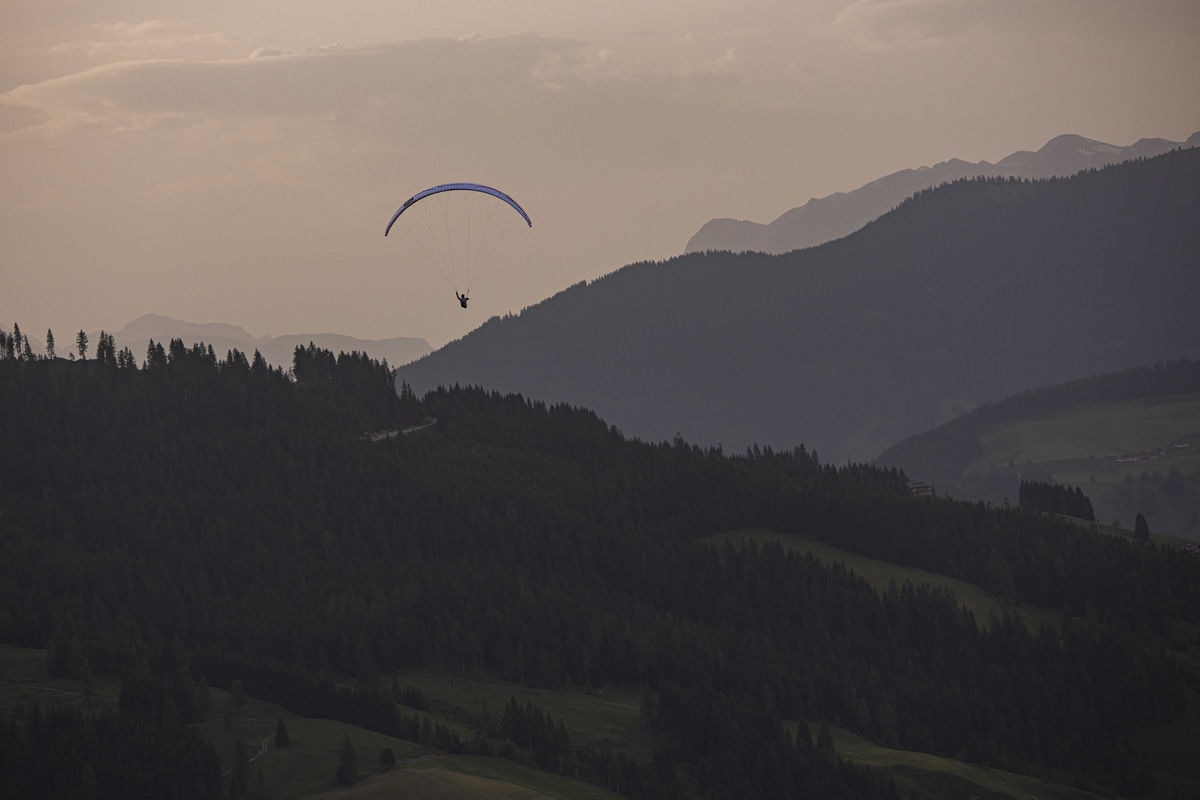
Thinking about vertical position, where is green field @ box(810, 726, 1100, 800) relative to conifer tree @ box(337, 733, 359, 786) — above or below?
below

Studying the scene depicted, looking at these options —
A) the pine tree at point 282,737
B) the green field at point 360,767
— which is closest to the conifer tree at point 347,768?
the green field at point 360,767

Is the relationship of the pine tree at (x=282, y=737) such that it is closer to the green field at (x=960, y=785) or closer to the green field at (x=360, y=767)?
the green field at (x=360, y=767)

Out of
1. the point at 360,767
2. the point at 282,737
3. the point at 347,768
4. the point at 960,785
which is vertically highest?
the point at 282,737

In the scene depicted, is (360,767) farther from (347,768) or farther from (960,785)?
(960,785)

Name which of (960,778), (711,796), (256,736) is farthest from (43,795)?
(960,778)

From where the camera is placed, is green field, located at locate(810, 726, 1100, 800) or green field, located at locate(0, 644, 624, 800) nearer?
green field, located at locate(0, 644, 624, 800)

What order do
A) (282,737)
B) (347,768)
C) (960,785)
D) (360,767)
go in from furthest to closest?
(960,785), (282,737), (360,767), (347,768)

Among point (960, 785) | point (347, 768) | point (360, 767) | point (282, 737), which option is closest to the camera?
point (347, 768)

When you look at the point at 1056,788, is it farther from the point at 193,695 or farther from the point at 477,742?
the point at 193,695

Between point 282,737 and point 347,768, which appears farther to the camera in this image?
point 282,737

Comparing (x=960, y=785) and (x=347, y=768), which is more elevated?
(x=347, y=768)

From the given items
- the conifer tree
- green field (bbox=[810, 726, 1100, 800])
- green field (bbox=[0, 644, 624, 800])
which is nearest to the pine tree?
green field (bbox=[0, 644, 624, 800])

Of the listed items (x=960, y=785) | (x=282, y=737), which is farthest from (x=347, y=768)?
(x=960, y=785)

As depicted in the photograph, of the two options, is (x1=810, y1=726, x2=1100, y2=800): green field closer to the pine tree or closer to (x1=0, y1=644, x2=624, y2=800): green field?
(x1=0, y1=644, x2=624, y2=800): green field
